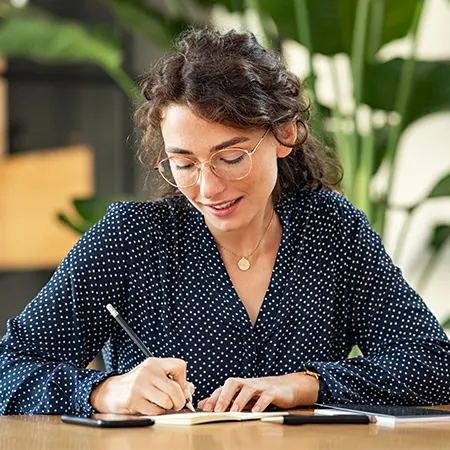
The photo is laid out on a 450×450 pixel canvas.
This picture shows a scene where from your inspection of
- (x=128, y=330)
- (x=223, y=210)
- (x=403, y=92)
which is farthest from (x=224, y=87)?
(x=403, y=92)

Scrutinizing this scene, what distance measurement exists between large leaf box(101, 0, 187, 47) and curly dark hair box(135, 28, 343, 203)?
1.44 metres

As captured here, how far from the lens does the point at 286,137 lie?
2.02 m

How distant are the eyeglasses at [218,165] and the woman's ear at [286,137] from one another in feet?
0.40

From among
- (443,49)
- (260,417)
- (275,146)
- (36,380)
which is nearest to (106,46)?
(443,49)

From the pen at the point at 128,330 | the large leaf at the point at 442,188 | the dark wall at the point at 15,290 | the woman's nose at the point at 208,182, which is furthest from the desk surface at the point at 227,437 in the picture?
the dark wall at the point at 15,290

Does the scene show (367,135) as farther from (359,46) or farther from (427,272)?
(427,272)

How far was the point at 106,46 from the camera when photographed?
3.59 meters

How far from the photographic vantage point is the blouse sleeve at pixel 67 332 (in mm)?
1765

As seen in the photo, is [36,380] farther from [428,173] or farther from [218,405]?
[428,173]

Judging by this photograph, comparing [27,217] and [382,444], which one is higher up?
[27,217]

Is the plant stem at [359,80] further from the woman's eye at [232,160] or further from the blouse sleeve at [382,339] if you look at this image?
the woman's eye at [232,160]

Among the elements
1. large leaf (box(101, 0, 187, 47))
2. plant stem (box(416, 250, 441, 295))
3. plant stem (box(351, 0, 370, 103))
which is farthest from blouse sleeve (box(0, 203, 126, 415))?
plant stem (box(416, 250, 441, 295))

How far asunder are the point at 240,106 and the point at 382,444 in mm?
705

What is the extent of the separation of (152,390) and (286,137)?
602mm
